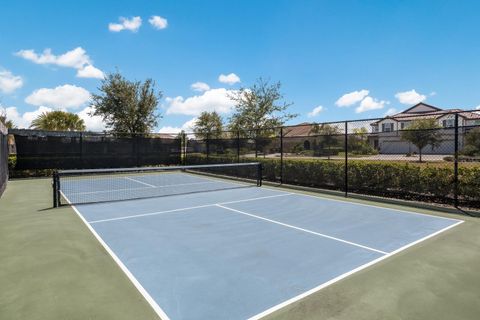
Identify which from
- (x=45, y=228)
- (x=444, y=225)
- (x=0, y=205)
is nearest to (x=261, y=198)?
(x=444, y=225)

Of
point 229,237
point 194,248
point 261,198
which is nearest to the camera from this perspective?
point 194,248

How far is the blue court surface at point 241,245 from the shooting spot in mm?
3461

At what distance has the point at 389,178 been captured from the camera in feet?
32.1

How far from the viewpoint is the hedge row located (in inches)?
325

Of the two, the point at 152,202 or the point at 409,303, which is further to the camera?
the point at 152,202

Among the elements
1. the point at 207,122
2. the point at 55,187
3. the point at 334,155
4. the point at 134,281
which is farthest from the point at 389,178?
the point at 207,122

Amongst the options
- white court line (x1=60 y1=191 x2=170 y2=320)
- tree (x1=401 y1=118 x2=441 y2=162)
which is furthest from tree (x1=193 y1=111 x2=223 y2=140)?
white court line (x1=60 y1=191 x2=170 y2=320)

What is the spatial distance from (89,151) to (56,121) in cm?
2528

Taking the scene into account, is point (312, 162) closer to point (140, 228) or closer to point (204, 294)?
point (140, 228)

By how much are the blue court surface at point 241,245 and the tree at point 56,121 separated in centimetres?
3510

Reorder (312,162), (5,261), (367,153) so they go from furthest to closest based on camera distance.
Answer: (367,153) → (312,162) → (5,261)

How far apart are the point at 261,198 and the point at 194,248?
4.91 metres

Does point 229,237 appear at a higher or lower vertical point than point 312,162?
lower

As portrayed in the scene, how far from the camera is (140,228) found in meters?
6.25
